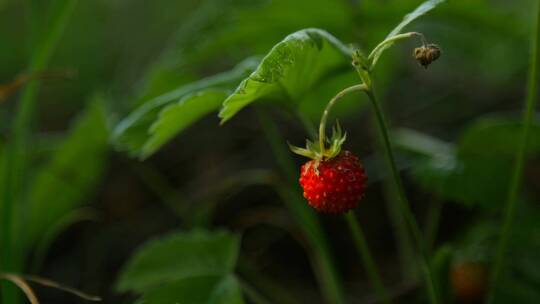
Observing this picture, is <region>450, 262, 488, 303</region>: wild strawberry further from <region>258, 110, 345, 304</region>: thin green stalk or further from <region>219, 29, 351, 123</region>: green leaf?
<region>219, 29, 351, 123</region>: green leaf

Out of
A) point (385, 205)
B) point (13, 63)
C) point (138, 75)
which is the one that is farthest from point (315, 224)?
point (13, 63)

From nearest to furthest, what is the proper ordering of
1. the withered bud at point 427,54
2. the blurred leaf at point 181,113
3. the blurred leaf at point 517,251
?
the withered bud at point 427,54, the blurred leaf at point 181,113, the blurred leaf at point 517,251

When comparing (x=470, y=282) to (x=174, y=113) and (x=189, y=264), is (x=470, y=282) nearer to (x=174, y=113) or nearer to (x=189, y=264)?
(x=189, y=264)

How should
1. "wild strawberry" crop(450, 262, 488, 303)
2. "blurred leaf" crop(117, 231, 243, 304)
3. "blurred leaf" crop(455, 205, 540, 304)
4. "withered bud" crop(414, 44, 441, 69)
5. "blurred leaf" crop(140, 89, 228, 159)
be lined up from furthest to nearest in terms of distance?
"wild strawberry" crop(450, 262, 488, 303)
"blurred leaf" crop(455, 205, 540, 304)
"blurred leaf" crop(117, 231, 243, 304)
"blurred leaf" crop(140, 89, 228, 159)
"withered bud" crop(414, 44, 441, 69)

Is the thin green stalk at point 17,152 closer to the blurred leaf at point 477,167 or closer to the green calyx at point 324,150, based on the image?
the green calyx at point 324,150

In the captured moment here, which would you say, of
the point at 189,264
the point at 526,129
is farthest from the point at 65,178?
the point at 526,129

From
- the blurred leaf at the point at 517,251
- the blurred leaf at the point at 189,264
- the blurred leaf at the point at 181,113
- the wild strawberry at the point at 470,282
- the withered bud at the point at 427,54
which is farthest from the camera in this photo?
the wild strawberry at the point at 470,282

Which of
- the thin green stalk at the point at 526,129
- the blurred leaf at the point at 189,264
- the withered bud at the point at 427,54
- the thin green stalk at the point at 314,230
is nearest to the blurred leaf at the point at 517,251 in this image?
the thin green stalk at the point at 526,129

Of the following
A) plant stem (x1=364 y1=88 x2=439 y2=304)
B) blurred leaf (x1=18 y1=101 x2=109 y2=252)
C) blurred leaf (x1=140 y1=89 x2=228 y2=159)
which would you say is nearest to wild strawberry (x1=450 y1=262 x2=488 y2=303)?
plant stem (x1=364 y1=88 x2=439 y2=304)
